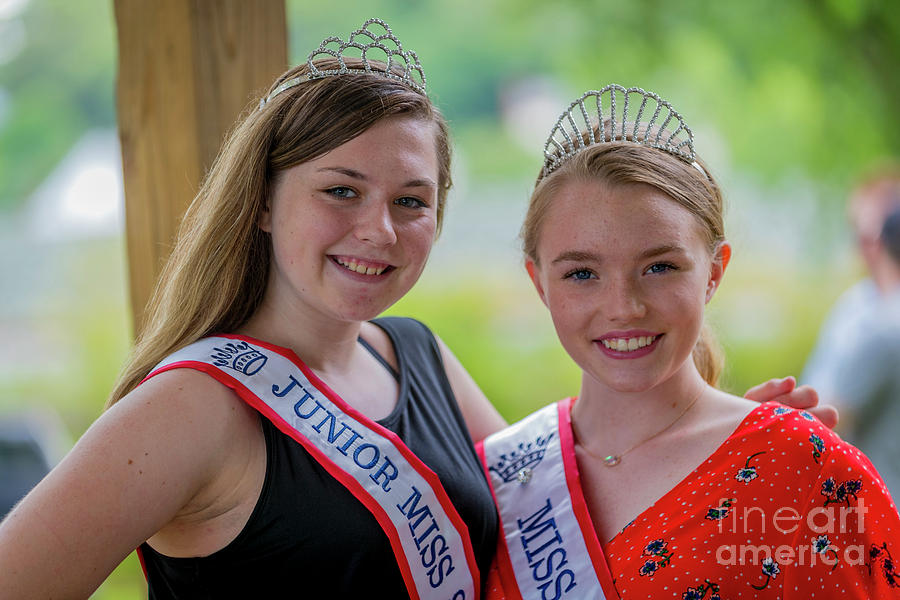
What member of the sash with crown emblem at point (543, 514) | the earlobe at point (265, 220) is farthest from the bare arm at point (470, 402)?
the earlobe at point (265, 220)

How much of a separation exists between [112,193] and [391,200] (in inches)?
165

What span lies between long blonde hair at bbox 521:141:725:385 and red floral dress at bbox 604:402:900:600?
408 millimetres

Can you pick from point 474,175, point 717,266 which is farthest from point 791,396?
point 474,175

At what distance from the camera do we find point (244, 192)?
164cm

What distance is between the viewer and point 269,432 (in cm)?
154

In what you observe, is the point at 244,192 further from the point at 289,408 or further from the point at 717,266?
the point at 717,266

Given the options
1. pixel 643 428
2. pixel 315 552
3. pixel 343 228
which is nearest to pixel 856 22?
pixel 643 428

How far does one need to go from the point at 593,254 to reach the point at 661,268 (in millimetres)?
126

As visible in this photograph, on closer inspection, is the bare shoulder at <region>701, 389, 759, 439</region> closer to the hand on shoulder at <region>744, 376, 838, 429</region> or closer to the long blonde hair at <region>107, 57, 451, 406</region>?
the hand on shoulder at <region>744, 376, 838, 429</region>

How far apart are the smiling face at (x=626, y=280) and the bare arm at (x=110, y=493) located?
673 millimetres

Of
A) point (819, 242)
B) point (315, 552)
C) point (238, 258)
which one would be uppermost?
point (819, 242)

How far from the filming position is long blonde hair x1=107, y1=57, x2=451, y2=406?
63.7 inches

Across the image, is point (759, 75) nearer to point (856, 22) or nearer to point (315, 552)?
point (856, 22)

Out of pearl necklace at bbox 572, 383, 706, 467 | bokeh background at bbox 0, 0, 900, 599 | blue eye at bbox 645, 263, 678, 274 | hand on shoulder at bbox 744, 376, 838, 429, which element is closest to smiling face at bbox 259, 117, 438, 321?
blue eye at bbox 645, 263, 678, 274
